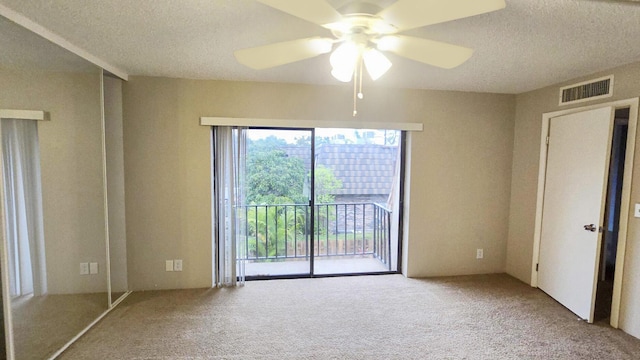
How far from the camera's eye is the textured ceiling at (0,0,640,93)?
1.69 meters

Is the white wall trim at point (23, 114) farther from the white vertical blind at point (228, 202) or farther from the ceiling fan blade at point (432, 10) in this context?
the ceiling fan blade at point (432, 10)

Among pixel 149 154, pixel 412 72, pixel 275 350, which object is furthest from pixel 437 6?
pixel 149 154

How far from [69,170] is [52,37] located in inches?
40.4

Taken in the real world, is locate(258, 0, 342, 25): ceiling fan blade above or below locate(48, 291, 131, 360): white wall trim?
above

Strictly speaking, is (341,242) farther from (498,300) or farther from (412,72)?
(412,72)

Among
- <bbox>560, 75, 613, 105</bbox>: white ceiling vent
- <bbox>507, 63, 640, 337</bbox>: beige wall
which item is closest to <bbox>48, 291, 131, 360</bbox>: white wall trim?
<bbox>507, 63, 640, 337</bbox>: beige wall

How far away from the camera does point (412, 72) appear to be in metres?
2.92

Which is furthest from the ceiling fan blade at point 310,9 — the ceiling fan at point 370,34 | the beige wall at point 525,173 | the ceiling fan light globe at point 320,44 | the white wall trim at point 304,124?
the beige wall at point 525,173

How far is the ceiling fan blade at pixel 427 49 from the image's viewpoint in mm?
1533

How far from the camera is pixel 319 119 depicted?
3502mm

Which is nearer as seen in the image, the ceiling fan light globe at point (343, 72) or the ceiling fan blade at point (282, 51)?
the ceiling fan blade at point (282, 51)

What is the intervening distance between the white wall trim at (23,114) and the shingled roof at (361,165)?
2499 mm

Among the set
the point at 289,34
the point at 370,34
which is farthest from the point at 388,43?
the point at 289,34

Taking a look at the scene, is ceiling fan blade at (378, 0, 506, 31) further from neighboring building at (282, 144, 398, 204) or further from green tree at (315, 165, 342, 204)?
green tree at (315, 165, 342, 204)
